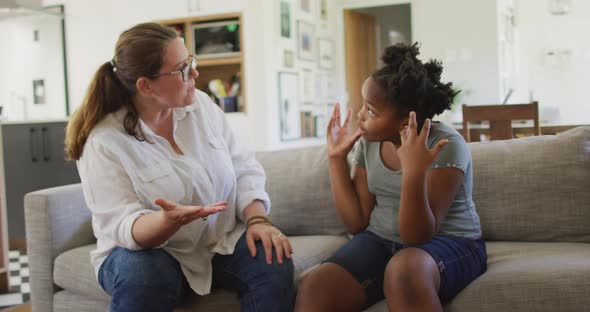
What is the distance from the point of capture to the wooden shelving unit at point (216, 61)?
5738mm

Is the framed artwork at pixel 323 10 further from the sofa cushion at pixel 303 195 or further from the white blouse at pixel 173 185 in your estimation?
the white blouse at pixel 173 185

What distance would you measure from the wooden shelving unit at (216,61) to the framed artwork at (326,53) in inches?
52.3

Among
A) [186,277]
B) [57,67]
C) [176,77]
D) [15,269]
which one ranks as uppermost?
[57,67]

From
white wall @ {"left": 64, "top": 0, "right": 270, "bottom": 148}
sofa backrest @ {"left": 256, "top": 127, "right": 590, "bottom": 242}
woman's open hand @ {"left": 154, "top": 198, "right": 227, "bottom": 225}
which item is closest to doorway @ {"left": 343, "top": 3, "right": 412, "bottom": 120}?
white wall @ {"left": 64, "top": 0, "right": 270, "bottom": 148}

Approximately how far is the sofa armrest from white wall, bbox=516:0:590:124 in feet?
25.2

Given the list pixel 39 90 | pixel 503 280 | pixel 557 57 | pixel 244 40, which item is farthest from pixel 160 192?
pixel 557 57

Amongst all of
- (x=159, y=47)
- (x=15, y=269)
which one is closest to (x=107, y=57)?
(x=15, y=269)

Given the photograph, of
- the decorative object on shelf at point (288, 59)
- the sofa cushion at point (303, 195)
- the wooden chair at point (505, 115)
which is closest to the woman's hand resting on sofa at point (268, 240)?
the sofa cushion at point (303, 195)

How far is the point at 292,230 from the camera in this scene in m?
2.33

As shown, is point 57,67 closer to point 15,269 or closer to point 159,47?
point 15,269

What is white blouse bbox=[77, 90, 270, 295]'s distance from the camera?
166 cm

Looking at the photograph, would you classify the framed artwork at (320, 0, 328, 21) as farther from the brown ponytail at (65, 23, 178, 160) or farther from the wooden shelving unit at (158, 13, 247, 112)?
the brown ponytail at (65, 23, 178, 160)

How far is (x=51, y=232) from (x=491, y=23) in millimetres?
5908

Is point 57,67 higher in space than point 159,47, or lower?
higher
